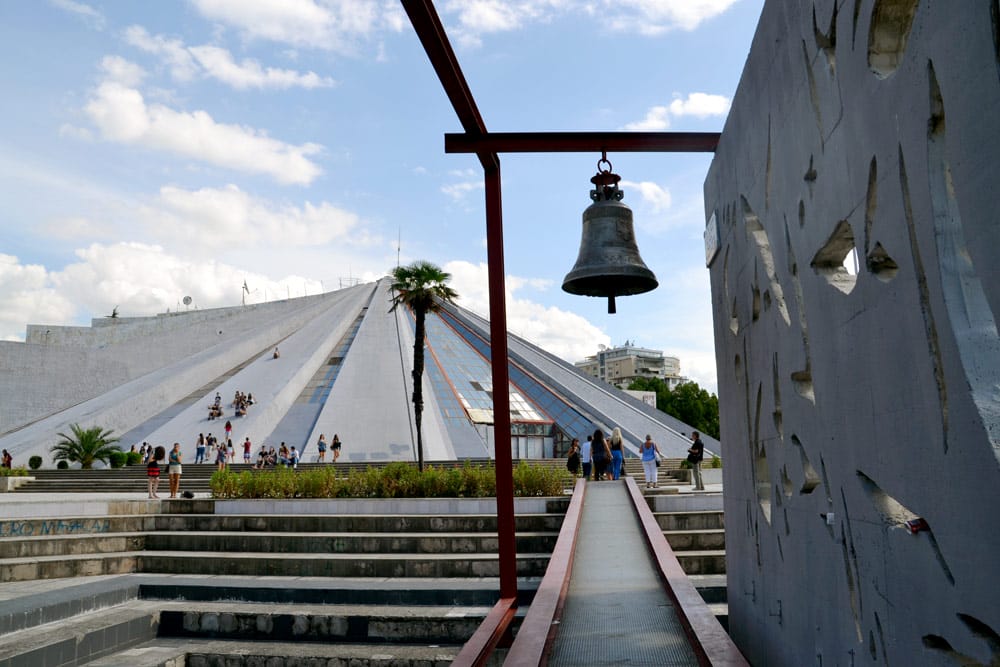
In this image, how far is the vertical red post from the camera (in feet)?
18.9

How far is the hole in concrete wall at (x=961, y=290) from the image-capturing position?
179 centimetres

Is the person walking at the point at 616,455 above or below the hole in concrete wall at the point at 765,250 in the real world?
below

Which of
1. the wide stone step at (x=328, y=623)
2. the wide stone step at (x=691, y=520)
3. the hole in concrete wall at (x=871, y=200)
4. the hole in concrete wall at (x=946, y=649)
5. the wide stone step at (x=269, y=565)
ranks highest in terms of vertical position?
the hole in concrete wall at (x=871, y=200)

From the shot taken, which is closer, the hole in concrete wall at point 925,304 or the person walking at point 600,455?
the hole in concrete wall at point 925,304

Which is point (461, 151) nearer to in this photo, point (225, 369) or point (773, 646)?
point (773, 646)

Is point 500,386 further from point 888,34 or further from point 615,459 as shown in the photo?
point 615,459

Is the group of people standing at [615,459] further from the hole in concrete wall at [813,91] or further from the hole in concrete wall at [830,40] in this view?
the hole in concrete wall at [830,40]

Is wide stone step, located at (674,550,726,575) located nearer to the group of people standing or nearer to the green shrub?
the green shrub

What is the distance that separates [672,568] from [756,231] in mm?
3693

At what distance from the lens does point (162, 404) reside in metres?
32.1

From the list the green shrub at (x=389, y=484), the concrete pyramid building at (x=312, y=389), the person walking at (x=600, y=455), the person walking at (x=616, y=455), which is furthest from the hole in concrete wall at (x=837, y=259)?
the concrete pyramid building at (x=312, y=389)

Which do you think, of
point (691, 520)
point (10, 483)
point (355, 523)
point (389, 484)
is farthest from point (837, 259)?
point (10, 483)

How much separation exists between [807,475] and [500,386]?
9.87ft

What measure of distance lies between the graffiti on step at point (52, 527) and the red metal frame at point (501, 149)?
848 cm
